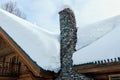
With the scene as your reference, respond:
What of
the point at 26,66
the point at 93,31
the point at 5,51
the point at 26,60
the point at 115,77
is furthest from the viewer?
the point at 5,51

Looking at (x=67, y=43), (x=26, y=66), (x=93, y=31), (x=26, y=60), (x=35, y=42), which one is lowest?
(x=26, y=66)

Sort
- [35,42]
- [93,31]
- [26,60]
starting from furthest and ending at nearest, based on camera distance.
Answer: [93,31] < [35,42] < [26,60]

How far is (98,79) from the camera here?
1002 centimetres

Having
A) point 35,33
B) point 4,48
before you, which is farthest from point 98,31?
point 4,48

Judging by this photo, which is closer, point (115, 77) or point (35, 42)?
point (115, 77)

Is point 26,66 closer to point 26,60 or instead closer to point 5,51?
point 26,60

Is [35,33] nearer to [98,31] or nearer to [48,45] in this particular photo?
[48,45]

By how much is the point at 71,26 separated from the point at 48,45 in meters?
1.54

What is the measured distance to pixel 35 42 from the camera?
40.8ft

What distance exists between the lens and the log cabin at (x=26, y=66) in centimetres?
899

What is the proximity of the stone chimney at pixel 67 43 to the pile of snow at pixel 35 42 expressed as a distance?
0.41 meters

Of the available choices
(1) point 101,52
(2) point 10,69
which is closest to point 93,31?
(1) point 101,52

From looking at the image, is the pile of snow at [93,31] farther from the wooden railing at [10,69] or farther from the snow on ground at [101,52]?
the wooden railing at [10,69]

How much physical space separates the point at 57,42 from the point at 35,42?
4.08 feet
